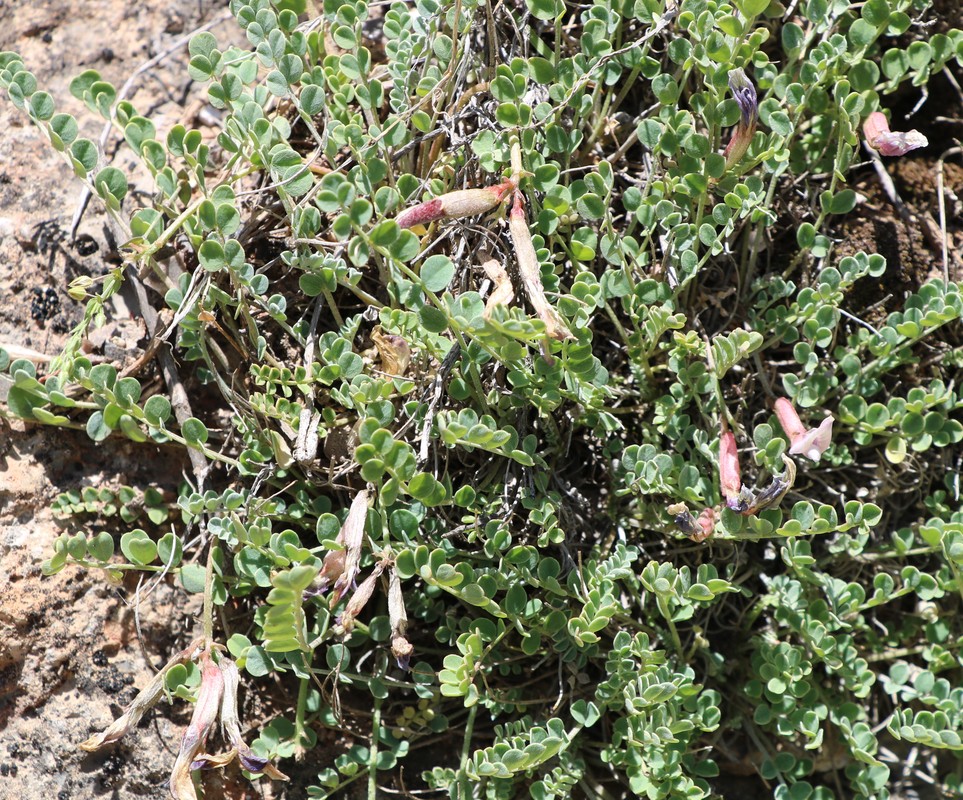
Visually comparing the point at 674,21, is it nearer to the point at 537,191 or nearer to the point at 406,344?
Answer: the point at 537,191

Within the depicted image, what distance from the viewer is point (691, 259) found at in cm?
163

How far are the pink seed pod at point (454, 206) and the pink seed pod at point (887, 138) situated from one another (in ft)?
2.31

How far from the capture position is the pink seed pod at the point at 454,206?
1.46 m

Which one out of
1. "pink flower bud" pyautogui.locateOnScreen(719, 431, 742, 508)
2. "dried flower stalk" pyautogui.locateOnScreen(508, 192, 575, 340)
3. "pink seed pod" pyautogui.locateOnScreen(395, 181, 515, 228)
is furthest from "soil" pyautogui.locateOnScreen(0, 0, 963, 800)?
"dried flower stalk" pyautogui.locateOnScreen(508, 192, 575, 340)

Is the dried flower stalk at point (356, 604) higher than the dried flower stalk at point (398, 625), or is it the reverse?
the dried flower stalk at point (356, 604)

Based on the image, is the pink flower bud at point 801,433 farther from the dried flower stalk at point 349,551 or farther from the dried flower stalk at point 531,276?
the dried flower stalk at point 349,551

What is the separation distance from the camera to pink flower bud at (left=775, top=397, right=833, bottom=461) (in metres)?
1.54

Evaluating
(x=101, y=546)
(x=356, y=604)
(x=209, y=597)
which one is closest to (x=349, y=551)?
(x=356, y=604)

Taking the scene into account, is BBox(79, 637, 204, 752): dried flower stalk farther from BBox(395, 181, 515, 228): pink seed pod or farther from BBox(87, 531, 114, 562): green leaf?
BBox(395, 181, 515, 228): pink seed pod

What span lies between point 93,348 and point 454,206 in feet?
2.70

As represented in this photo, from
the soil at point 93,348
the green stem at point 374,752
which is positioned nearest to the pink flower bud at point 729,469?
the soil at point 93,348

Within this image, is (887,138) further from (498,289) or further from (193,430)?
(193,430)

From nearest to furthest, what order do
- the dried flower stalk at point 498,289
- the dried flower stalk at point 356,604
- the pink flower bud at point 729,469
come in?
the dried flower stalk at point 498,289, the dried flower stalk at point 356,604, the pink flower bud at point 729,469

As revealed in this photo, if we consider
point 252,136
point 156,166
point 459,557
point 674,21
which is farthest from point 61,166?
point 674,21
